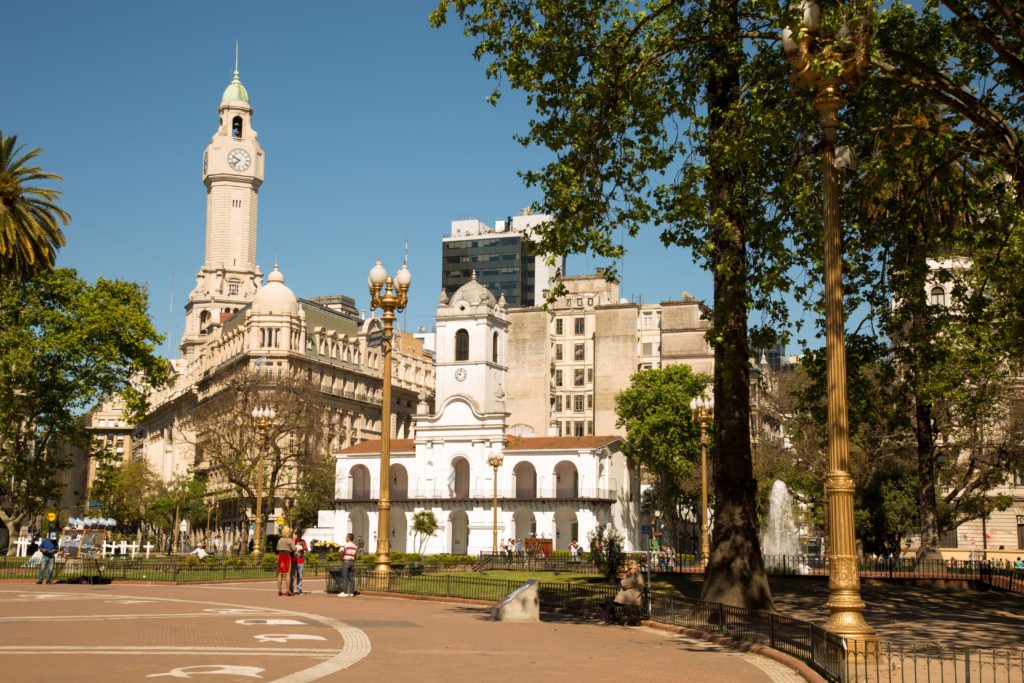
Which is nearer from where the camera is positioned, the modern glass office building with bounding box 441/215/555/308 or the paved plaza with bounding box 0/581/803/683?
the paved plaza with bounding box 0/581/803/683

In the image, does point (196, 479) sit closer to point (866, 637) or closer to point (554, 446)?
point (554, 446)

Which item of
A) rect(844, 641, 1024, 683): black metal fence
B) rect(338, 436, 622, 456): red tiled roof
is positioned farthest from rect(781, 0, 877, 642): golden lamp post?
rect(338, 436, 622, 456): red tiled roof

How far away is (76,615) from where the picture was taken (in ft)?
68.8

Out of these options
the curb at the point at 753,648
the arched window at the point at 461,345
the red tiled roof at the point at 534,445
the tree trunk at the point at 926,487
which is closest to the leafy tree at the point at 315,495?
the red tiled roof at the point at 534,445

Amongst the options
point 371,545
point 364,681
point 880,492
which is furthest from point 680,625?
point 371,545

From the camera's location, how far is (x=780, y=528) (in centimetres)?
5559

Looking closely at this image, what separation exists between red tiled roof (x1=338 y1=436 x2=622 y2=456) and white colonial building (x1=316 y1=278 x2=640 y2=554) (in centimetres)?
9

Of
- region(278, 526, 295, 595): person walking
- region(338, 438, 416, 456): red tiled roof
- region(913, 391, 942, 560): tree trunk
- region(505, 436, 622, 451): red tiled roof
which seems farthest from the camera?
region(338, 438, 416, 456): red tiled roof

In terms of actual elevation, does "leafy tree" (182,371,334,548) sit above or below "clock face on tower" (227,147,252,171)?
below

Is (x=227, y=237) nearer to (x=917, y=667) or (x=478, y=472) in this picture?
(x=478, y=472)

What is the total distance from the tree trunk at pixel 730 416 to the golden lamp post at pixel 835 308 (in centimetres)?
538

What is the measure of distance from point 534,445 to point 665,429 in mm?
9074

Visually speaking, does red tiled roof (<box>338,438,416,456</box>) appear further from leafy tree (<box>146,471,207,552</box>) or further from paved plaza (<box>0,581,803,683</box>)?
paved plaza (<box>0,581,803,683</box>)

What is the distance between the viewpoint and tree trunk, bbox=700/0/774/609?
21016 millimetres
